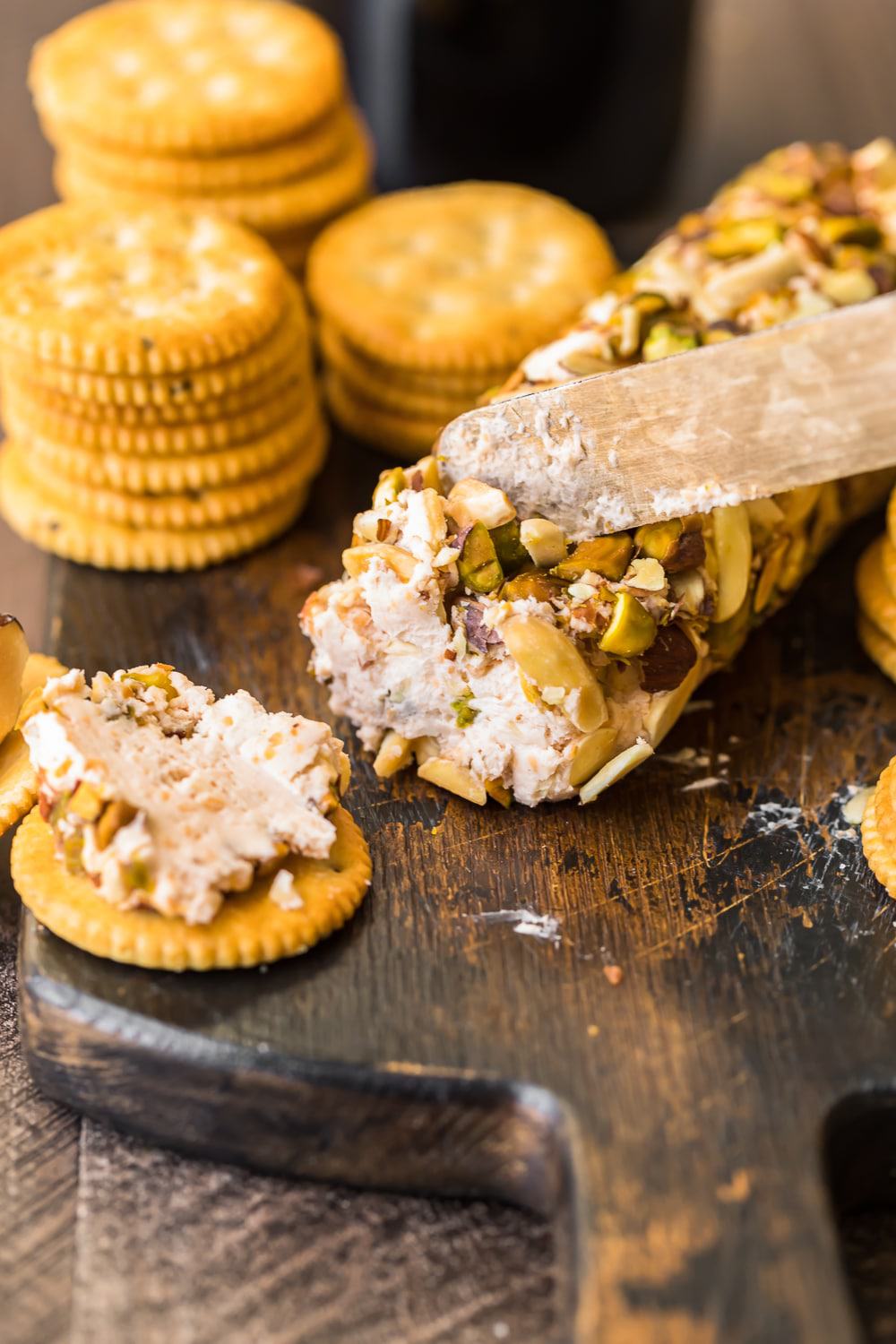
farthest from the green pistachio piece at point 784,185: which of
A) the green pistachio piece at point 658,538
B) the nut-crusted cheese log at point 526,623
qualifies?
the green pistachio piece at point 658,538

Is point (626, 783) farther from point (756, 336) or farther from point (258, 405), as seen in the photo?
point (258, 405)

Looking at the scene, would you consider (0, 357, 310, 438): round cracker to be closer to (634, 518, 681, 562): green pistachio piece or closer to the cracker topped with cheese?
the cracker topped with cheese

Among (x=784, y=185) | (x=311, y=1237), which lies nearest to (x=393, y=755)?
(x=311, y=1237)

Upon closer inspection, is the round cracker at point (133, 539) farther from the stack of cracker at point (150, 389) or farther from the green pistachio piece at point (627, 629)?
the green pistachio piece at point (627, 629)

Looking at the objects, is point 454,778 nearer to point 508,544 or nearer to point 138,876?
point 508,544

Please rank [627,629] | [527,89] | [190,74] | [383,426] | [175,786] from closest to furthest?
[175,786]
[627,629]
[383,426]
[190,74]
[527,89]

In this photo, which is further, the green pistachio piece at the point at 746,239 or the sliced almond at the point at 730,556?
the green pistachio piece at the point at 746,239

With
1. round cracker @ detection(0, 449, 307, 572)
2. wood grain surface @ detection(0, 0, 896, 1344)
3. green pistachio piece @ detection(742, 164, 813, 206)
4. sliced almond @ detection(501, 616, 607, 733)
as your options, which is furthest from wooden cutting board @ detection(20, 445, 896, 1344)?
green pistachio piece @ detection(742, 164, 813, 206)
